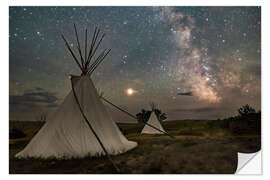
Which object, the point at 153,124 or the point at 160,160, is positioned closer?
the point at 160,160

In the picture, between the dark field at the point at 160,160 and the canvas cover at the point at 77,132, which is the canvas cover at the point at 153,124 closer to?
the dark field at the point at 160,160

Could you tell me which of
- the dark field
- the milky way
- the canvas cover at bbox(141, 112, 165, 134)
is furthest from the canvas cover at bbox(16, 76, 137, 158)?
the canvas cover at bbox(141, 112, 165, 134)

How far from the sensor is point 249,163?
9.09 feet

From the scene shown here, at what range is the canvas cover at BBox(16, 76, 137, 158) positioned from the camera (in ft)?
8.72

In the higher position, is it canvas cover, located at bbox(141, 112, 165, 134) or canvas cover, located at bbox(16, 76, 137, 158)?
canvas cover, located at bbox(16, 76, 137, 158)

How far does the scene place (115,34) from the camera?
11.5ft

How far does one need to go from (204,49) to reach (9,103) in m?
3.23

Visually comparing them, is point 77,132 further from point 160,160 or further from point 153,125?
point 153,125

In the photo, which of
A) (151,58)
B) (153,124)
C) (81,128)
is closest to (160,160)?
(81,128)

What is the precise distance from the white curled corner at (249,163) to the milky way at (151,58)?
720 millimetres

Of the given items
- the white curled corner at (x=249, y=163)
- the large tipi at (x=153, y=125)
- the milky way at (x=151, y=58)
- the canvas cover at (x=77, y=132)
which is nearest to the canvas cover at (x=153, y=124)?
the large tipi at (x=153, y=125)

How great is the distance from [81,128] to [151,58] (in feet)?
5.78

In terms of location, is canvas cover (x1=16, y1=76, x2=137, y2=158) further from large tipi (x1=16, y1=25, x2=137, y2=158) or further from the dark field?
the dark field

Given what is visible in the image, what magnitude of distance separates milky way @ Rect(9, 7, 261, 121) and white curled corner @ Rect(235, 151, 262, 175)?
2.36 feet
